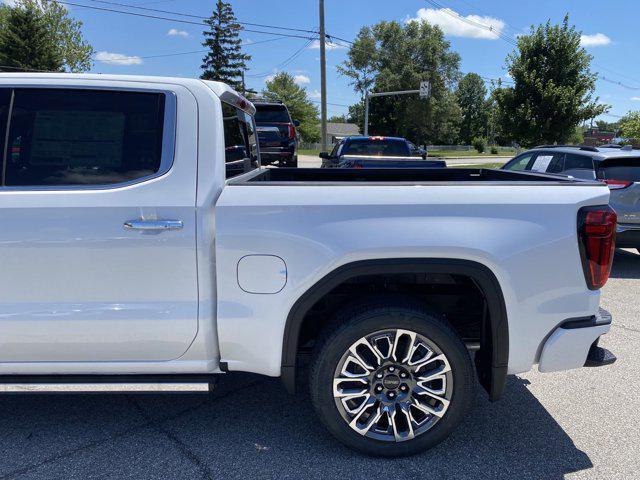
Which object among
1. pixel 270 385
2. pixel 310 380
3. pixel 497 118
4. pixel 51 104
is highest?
pixel 497 118

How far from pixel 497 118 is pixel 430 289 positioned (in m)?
20.4

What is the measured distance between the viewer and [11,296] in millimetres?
2508

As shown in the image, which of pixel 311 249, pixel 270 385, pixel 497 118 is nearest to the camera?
pixel 311 249

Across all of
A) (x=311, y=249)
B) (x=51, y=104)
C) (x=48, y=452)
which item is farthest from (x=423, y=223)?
(x=48, y=452)

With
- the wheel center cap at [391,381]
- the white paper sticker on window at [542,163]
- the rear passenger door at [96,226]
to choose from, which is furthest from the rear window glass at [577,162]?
the rear passenger door at [96,226]

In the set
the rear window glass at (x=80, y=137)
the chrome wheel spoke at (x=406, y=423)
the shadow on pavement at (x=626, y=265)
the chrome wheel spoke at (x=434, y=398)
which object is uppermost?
the rear window glass at (x=80, y=137)

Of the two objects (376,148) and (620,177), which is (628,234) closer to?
(620,177)

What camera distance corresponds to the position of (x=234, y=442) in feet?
9.52

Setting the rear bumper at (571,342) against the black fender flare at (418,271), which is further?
the rear bumper at (571,342)

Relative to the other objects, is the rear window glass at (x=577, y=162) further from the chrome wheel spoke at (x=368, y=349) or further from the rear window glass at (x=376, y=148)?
the chrome wheel spoke at (x=368, y=349)

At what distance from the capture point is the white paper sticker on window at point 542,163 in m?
8.09

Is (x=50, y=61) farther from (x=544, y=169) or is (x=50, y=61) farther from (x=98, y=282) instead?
(x=98, y=282)

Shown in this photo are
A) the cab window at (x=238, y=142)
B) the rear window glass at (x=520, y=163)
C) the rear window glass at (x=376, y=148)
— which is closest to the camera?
the cab window at (x=238, y=142)

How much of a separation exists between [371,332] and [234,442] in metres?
1.07
